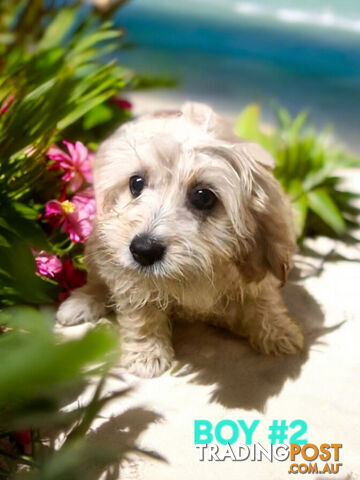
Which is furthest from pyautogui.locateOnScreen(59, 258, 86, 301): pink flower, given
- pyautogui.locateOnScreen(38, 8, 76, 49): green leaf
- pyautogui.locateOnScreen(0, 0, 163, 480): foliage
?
pyautogui.locateOnScreen(38, 8, 76, 49): green leaf

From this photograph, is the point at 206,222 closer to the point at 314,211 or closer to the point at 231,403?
the point at 231,403

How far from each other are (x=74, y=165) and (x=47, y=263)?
1.39 feet

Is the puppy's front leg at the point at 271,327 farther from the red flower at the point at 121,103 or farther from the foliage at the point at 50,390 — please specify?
the red flower at the point at 121,103

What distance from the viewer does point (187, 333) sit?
218 centimetres

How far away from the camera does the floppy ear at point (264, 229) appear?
1707 millimetres

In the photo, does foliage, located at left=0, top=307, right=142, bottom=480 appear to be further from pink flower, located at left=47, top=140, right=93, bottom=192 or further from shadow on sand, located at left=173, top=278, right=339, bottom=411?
pink flower, located at left=47, top=140, right=93, bottom=192

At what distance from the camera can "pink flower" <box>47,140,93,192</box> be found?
2.22m

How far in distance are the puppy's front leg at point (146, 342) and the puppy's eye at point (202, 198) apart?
46 cm

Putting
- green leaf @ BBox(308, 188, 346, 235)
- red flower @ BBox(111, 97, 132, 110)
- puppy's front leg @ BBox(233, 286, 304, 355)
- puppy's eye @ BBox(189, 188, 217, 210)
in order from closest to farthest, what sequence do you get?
1. puppy's eye @ BBox(189, 188, 217, 210)
2. puppy's front leg @ BBox(233, 286, 304, 355)
3. green leaf @ BBox(308, 188, 346, 235)
4. red flower @ BBox(111, 97, 132, 110)

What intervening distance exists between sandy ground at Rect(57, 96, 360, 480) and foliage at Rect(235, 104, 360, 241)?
2.06 feet

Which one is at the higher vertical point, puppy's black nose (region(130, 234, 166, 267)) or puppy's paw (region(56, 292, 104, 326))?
puppy's paw (region(56, 292, 104, 326))


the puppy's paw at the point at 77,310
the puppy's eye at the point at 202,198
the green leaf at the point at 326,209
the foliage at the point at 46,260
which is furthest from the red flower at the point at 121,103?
A: the puppy's eye at the point at 202,198

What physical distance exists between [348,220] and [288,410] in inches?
57.9

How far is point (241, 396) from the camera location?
6.14 feet
